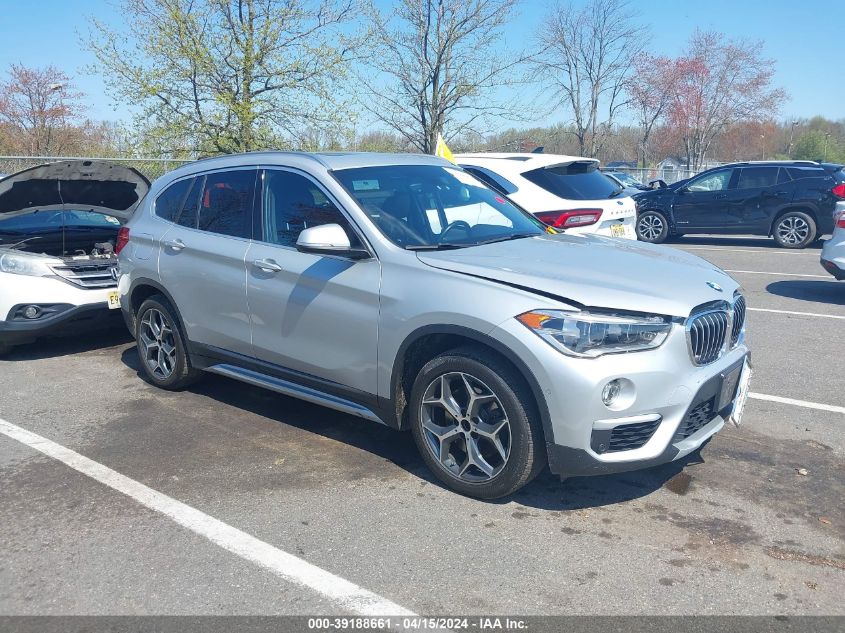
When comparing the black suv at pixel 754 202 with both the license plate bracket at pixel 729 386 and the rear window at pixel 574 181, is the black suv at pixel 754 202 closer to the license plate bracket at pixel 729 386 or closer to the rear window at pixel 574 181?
the rear window at pixel 574 181

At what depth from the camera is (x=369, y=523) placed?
3748mm

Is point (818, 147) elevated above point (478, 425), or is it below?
above

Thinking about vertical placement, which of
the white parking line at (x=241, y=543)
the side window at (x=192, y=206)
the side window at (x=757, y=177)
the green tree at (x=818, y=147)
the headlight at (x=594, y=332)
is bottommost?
the white parking line at (x=241, y=543)

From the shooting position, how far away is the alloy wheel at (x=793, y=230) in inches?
574

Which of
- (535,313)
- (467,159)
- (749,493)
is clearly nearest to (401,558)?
(535,313)

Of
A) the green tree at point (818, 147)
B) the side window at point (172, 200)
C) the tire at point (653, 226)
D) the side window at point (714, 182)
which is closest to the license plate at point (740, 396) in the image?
the side window at point (172, 200)

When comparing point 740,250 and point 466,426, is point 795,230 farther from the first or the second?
point 466,426

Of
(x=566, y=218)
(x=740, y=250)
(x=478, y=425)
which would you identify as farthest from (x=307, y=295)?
(x=740, y=250)

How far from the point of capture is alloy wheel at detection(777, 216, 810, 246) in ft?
47.8

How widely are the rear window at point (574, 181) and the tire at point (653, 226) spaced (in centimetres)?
811

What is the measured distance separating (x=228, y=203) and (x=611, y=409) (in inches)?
120

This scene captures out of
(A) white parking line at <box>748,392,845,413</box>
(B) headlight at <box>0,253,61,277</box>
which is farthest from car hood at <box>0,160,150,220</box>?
(A) white parking line at <box>748,392,845,413</box>

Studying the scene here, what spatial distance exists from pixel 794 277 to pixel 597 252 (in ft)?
26.0

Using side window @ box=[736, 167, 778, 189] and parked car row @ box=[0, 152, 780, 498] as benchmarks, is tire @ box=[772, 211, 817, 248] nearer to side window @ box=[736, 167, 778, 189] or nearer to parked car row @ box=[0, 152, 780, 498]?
side window @ box=[736, 167, 778, 189]
